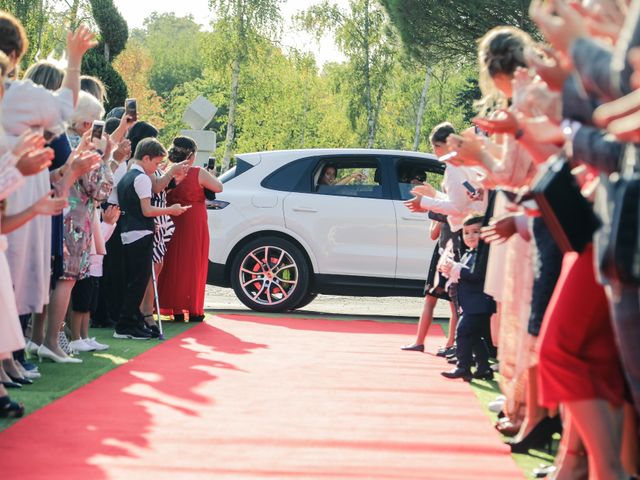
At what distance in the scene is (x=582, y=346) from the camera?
12.8ft

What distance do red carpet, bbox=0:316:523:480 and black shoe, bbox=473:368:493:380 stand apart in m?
0.28

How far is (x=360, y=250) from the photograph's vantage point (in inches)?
500

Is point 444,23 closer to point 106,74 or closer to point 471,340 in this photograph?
point 106,74

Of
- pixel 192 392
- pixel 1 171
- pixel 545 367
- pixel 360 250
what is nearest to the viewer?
pixel 545 367

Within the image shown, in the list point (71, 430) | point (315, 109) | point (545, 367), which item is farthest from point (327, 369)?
point (315, 109)

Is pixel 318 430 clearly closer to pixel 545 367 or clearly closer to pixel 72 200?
pixel 545 367

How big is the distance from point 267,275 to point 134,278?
307 centimetres

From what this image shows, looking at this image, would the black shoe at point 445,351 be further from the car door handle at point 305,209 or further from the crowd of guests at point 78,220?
the car door handle at point 305,209

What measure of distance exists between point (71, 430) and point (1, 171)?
138cm

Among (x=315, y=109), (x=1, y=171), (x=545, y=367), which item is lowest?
(x=545, y=367)

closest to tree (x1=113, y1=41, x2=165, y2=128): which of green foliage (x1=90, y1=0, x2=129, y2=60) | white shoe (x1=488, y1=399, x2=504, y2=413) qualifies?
green foliage (x1=90, y1=0, x2=129, y2=60)

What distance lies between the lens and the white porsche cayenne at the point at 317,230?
1265 centimetres

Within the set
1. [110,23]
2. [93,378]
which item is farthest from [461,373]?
[110,23]

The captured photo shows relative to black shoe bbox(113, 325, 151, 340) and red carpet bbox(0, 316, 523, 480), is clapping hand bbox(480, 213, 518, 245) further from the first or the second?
black shoe bbox(113, 325, 151, 340)
